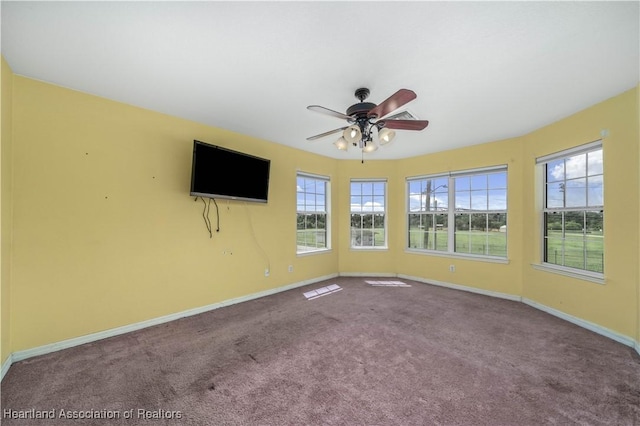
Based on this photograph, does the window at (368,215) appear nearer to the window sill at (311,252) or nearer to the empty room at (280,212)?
the window sill at (311,252)

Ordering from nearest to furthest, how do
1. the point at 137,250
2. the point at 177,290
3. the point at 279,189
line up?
the point at 137,250, the point at 177,290, the point at 279,189

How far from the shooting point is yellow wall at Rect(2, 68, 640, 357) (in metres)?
2.29

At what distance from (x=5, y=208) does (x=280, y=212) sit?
9.71ft

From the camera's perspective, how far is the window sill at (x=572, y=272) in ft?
9.18

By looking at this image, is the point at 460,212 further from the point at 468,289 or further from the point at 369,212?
the point at 369,212

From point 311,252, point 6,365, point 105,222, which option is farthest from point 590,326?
point 6,365

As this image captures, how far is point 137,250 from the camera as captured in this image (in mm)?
2820

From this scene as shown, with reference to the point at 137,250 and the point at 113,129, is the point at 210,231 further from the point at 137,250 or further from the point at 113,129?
the point at 113,129

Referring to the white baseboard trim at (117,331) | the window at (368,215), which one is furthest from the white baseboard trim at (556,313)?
the white baseboard trim at (117,331)

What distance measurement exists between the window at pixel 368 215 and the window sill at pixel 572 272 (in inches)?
100

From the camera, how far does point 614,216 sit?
8.65ft

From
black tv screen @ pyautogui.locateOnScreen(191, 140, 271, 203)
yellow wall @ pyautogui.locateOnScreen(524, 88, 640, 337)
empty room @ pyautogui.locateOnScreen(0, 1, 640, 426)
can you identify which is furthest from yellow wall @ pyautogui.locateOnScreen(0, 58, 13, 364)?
yellow wall @ pyautogui.locateOnScreen(524, 88, 640, 337)

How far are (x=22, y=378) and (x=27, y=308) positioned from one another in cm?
61

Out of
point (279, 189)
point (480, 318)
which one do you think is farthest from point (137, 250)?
point (480, 318)
